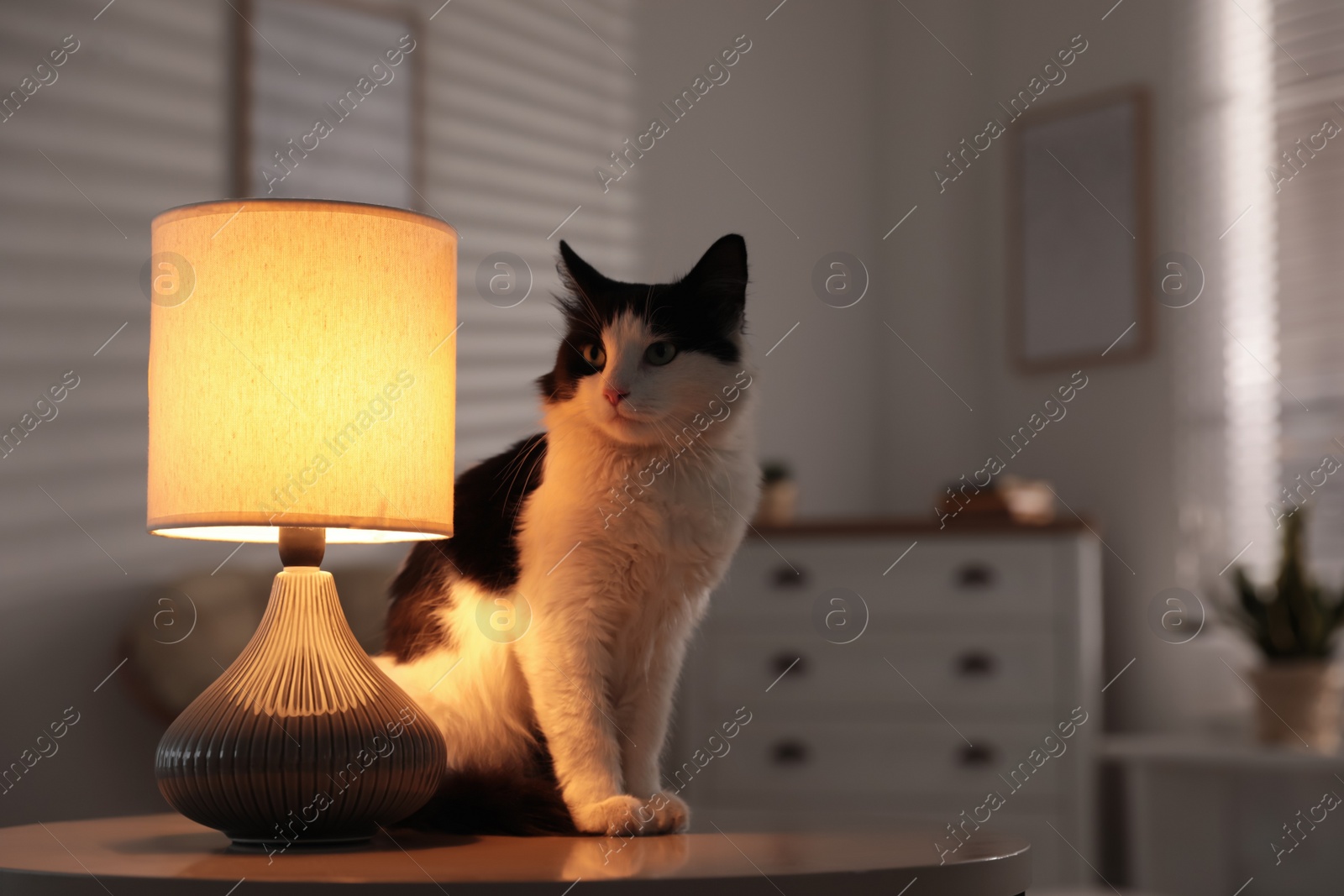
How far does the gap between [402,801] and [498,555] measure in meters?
0.25

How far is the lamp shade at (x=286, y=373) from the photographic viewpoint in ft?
3.10

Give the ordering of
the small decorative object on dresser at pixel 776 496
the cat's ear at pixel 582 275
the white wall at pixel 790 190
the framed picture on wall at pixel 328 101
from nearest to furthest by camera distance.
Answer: the cat's ear at pixel 582 275, the framed picture on wall at pixel 328 101, the small decorative object on dresser at pixel 776 496, the white wall at pixel 790 190

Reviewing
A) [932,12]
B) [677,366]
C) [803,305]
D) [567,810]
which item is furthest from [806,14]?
[567,810]

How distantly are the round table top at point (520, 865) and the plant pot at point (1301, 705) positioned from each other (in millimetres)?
1801

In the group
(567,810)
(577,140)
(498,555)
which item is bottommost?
(567,810)

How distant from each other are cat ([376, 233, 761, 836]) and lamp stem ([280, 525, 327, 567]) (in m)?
0.15

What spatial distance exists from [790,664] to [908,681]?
273 millimetres

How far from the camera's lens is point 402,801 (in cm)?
97

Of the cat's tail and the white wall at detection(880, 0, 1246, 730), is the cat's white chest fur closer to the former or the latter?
the cat's tail

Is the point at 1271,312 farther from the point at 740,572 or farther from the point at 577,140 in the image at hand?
the point at 577,140

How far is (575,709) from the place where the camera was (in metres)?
1.04

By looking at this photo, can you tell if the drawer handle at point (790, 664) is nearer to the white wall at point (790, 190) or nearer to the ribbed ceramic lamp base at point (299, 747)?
the white wall at point (790, 190)

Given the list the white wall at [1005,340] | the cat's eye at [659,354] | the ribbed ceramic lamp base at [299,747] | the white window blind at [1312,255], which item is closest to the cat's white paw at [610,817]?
the ribbed ceramic lamp base at [299,747]

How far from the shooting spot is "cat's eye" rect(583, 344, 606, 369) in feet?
3.64
